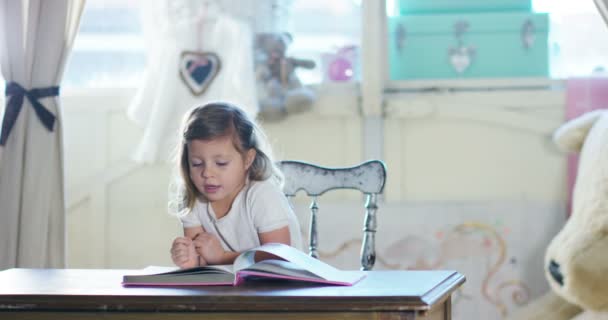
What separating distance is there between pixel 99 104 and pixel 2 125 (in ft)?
1.45

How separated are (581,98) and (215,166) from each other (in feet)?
5.51

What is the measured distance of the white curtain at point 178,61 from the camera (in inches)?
130

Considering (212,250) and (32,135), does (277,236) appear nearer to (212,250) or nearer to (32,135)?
(212,250)

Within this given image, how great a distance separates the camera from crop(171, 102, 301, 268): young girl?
1.99 m

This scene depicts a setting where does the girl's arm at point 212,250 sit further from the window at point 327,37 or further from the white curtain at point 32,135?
the window at point 327,37

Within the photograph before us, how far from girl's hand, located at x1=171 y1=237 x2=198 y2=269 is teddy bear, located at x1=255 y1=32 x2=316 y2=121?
Result: 145 cm

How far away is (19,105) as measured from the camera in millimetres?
3100

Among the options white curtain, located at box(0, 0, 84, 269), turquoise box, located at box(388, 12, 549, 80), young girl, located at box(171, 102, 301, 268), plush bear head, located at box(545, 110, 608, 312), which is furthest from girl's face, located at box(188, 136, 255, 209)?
turquoise box, located at box(388, 12, 549, 80)

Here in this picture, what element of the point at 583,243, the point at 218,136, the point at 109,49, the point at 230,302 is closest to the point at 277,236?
the point at 218,136

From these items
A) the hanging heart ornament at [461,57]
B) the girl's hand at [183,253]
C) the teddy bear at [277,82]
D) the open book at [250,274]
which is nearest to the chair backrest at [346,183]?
the girl's hand at [183,253]

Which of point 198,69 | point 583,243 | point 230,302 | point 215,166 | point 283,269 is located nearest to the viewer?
point 230,302

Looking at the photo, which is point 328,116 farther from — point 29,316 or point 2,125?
point 29,316

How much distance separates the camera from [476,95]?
10.8 ft

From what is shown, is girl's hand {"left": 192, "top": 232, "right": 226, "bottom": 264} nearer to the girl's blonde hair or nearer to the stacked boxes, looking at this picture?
the girl's blonde hair
